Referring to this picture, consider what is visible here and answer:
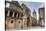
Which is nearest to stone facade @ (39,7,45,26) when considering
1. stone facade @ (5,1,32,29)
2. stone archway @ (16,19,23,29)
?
stone facade @ (5,1,32,29)

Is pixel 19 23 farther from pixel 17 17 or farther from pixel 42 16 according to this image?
pixel 42 16

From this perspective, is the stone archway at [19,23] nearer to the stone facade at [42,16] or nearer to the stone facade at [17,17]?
the stone facade at [17,17]

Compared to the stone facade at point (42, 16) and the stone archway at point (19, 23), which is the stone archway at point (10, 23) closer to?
the stone archway at point (19, 23)

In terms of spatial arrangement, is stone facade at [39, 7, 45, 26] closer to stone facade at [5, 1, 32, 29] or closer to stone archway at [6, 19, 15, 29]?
stone facade at [5, 1, 32, 29]

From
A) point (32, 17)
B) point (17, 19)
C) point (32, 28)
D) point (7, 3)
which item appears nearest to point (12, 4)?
point (7, 3)

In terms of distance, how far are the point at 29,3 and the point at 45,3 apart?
23 centimetres

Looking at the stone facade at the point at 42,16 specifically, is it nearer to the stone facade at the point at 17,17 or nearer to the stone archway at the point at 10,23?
the stone facade at the point at 17,17

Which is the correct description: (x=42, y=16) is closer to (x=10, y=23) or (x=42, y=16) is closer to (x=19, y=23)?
(x=19, y=23)

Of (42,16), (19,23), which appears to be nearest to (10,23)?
(19,23)

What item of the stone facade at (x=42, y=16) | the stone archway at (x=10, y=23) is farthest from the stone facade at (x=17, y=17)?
the stone facade at (x=42, y=16)

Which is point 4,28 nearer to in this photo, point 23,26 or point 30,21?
point 23,26

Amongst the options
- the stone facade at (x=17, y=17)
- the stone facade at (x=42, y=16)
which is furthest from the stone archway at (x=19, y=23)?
the stone facade at (x=42, y=16)

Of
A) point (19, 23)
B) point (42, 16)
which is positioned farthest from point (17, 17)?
point (42, 16)

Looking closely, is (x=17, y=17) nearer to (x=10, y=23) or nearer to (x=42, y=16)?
(x=10, y=23)
